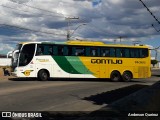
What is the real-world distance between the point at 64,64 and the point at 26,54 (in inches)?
124

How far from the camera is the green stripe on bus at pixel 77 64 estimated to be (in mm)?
30000

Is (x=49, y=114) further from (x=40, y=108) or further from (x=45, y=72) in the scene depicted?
(x=45, y=72)

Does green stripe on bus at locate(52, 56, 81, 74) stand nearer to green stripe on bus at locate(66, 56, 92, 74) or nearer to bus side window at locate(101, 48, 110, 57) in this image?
green stripe on bus at locate(66, 56, 92, 74)

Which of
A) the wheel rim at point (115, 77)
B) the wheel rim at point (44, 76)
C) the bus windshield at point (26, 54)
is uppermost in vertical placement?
the bus windshield at point (26, 54)

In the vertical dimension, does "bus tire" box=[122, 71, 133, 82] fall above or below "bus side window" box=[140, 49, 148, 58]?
below

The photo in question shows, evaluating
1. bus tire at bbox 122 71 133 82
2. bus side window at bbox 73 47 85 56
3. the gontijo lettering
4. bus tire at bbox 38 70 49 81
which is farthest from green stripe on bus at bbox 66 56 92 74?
bus tire at bbox 122 71 133 82

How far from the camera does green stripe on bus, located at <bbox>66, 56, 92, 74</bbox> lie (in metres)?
30.0

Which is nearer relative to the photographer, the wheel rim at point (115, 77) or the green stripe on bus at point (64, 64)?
the green stripe on bus at point (64, 64)

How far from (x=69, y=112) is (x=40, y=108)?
1.35m

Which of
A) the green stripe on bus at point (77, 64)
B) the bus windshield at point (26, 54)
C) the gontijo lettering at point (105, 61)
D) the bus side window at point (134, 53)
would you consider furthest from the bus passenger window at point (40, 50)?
the bus side window at point (134, 53)

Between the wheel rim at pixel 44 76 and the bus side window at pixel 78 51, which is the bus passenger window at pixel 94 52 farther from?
the wheel rim at pixel 44 76

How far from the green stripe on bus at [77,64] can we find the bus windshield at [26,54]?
2.97 metres

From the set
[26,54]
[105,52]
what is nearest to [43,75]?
[26,54]

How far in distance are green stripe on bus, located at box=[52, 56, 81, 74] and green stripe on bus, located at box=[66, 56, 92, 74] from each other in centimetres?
23
